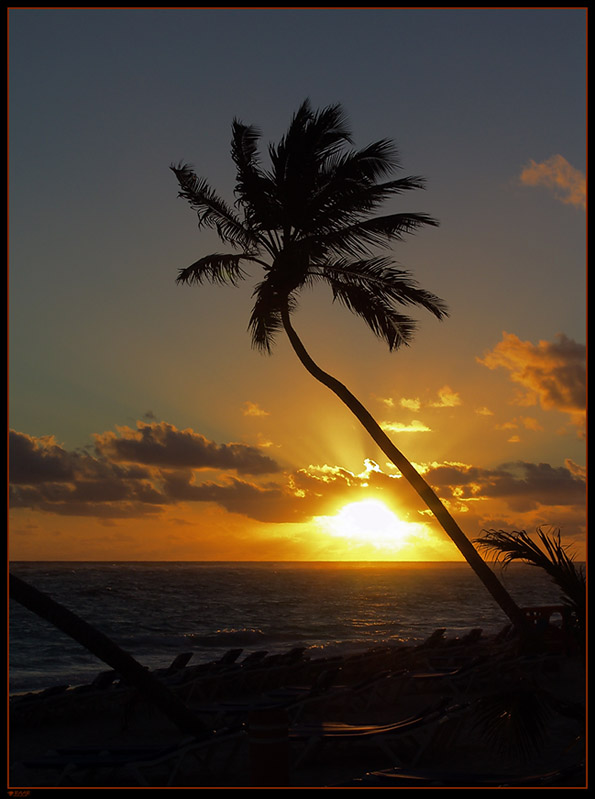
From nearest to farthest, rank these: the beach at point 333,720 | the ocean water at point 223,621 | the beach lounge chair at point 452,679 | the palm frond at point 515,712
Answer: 1. the palm frond at point 515,712
2. the beach at point 333,720
3. the beach lounge chair at point 452,679
4. the ocean water at point 223,621

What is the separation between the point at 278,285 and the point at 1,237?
685 cm

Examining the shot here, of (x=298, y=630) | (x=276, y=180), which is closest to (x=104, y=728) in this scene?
(x=276, y=180)

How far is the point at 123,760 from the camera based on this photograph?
23.7ft

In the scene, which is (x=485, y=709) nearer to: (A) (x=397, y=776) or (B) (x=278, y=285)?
(A) (x=397, y=776)

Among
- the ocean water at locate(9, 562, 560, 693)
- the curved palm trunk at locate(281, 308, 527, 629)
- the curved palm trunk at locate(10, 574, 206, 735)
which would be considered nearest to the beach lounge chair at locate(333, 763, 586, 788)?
the curved palm trunk at locate(10, 574, 206, 735)

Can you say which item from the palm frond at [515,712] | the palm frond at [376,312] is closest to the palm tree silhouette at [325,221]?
the palm frond at [376,312]

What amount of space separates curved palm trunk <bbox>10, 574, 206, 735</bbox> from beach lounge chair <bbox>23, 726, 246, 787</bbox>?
0.43 m

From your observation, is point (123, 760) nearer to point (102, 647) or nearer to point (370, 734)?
point (102, 647)

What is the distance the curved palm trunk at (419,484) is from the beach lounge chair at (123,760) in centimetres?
490

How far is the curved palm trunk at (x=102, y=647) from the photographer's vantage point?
293 inches

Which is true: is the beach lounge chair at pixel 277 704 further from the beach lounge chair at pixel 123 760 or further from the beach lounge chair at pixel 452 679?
the beach lounge chair at pixel 452 679

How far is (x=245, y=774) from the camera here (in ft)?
27.9

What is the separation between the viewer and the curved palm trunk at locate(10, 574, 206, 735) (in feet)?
24.4

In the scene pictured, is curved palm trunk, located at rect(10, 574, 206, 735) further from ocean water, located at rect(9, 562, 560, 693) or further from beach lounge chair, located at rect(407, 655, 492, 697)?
ocean water, located at rect(9, 562, 560, 693)
